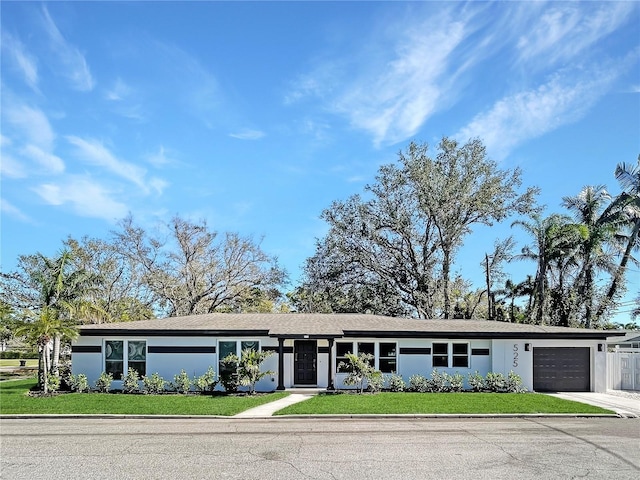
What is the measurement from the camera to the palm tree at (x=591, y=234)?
36.2 meters

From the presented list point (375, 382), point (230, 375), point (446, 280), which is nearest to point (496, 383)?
point (375, 382)

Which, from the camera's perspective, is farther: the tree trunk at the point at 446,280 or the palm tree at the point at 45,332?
the tree trunk at the point at 446,280

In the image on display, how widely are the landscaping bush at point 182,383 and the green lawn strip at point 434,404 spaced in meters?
5.02

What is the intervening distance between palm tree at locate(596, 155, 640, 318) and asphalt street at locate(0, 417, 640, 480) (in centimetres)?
2464

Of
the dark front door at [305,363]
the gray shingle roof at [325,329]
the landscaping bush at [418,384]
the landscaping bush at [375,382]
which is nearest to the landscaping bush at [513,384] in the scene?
the gray shingle roof at [325,329]

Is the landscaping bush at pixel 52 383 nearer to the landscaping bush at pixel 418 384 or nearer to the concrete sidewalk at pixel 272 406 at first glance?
the concrete sidewalk at pixel 272 406

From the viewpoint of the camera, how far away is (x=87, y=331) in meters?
22.6

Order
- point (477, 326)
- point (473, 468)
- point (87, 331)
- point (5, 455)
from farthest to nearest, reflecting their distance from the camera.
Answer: point (477, 326) < point (87, 331) < point (5, 455) < point (473, 468)

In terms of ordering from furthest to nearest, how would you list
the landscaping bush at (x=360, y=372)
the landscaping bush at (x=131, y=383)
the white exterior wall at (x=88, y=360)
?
the white exterior wall at (x=88, y=360) < the landscaping bush at (x=131, y=383) < the landscaping bush at (x=360, y=372)

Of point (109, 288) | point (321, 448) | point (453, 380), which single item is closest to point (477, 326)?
point (453, 380)

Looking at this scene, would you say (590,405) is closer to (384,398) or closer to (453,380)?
(453,380)

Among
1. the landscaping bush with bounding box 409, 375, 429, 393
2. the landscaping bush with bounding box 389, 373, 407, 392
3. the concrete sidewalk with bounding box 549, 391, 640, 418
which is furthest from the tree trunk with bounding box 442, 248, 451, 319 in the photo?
the landscaping bush with bounding box 389, 373, 407, 392

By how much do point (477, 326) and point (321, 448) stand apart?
14.8 meters

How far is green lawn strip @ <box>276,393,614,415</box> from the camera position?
16859mm
